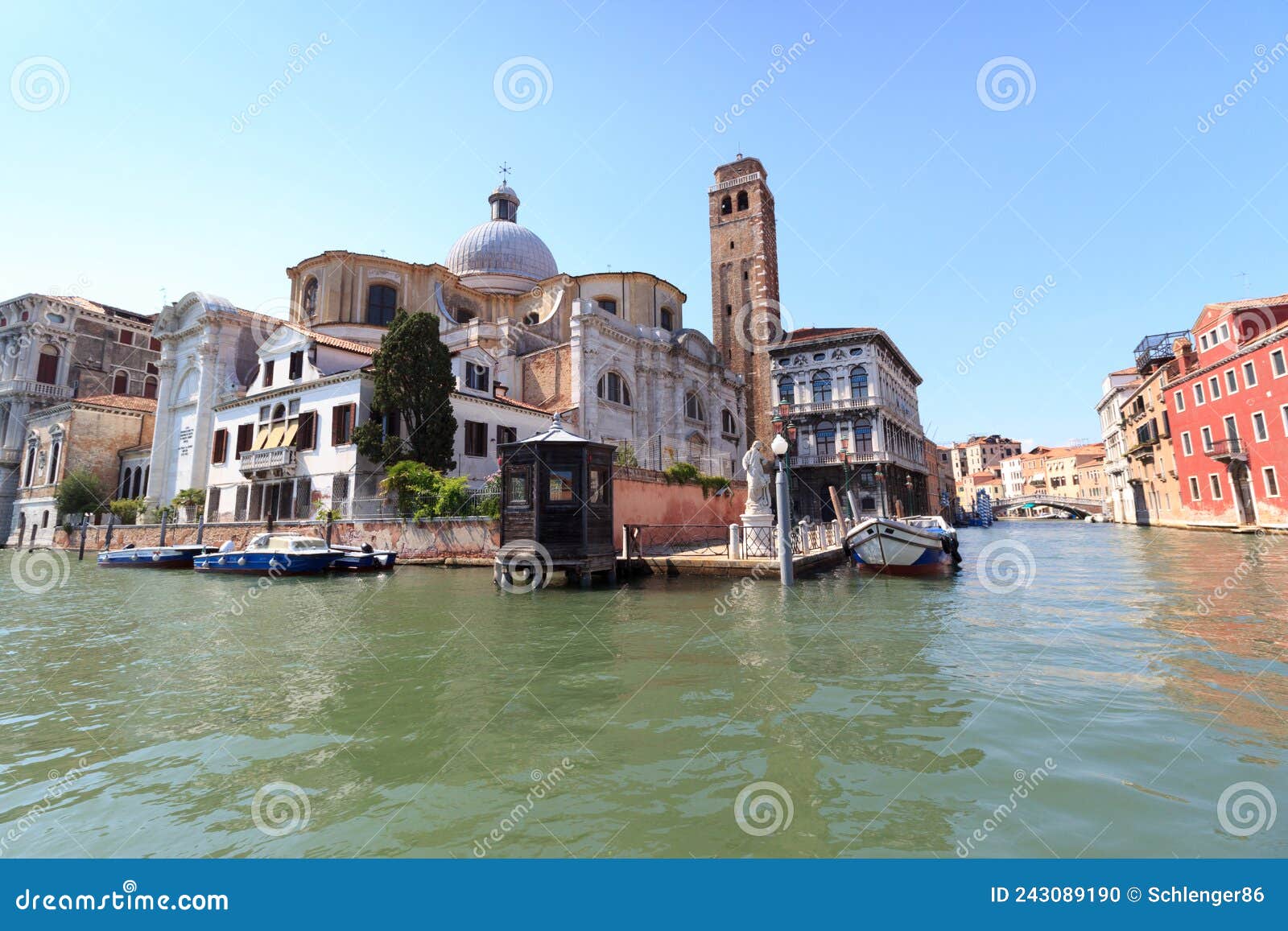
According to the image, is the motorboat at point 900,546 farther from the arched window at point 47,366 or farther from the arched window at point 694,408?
the arched window at point 47,366

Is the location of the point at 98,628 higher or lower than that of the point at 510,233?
lower

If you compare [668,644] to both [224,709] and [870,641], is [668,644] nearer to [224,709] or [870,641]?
[870,641]

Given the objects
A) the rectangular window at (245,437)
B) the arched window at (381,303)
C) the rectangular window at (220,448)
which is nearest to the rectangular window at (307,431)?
the rectangular window at (245,437)

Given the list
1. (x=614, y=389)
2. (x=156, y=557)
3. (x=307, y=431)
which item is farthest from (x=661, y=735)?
(x=614, y=389)

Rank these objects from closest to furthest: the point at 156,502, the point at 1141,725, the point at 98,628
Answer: the point at 1141,725
the point at 98,628
the point at 156,502

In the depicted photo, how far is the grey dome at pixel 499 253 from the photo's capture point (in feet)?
127

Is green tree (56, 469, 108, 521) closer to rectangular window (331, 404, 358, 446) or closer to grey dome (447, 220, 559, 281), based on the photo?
rectangular window (331, 404, 358, 446)

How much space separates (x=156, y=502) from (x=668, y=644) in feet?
111

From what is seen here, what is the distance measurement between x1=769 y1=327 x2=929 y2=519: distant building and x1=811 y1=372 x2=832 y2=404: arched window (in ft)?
0.18

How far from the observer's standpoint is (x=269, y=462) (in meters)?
23.7

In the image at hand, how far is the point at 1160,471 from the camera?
3475 centimetres

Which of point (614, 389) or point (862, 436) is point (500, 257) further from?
point (862, 436)

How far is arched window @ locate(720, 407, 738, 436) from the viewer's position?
38.8 m

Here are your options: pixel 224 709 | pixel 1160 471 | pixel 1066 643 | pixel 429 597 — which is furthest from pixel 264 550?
pixel 1160 471
